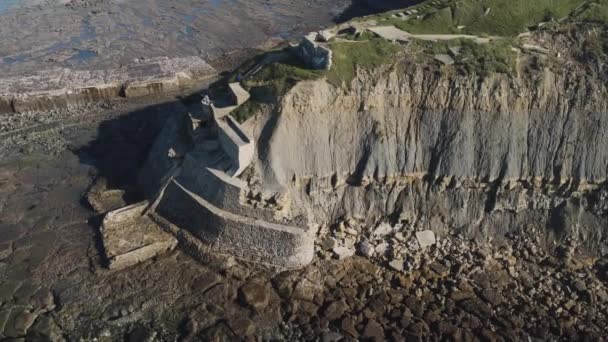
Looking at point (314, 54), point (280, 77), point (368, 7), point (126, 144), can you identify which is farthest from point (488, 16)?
point (368, 7)

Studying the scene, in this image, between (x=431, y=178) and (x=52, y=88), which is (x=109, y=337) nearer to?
(x=431, y=178)

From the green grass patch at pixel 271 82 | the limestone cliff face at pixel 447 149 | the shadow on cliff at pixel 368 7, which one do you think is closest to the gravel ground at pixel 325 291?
the limestone cliff face at pixel 447 149

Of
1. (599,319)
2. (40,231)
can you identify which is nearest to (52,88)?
(40,231)

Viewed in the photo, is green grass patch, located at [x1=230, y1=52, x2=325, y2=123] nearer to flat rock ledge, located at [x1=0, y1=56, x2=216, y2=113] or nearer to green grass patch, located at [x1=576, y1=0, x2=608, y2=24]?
green grass patch, located at [x1=576, y1=0, x2=608, y2=24]

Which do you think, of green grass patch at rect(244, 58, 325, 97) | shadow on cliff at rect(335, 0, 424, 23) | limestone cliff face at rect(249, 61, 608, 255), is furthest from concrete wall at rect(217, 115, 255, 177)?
shadow on cliff at rect(335, 0, 424, 23)

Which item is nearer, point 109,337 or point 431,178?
point 109,337

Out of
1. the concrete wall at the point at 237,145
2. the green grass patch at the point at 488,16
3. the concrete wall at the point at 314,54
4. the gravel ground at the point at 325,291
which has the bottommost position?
the gravel ground at the point at 325,291

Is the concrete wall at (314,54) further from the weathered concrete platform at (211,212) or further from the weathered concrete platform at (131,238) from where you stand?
the weathered concrete platform at (131,238)
